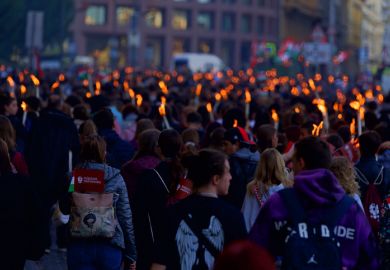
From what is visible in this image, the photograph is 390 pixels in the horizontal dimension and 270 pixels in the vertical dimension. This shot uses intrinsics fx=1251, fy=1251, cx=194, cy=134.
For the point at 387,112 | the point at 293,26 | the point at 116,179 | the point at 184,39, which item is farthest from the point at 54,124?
the point at 293,26

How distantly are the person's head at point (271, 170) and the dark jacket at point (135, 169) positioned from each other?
3.29 feet

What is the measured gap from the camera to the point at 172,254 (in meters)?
6.20

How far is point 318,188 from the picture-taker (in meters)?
5.67

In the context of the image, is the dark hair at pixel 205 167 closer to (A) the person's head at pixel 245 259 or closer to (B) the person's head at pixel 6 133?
(A) the person's head at pixel 245 259

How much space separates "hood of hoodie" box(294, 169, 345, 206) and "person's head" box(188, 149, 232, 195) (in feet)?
1.48

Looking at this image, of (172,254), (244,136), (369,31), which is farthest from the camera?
(369,31)

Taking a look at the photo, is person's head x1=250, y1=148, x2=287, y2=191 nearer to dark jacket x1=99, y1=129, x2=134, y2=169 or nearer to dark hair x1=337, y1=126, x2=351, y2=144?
dark jacket x1=99, y1=129, x2=134, y2=169

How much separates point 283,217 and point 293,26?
107849 mm

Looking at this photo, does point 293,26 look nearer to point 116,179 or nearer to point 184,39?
point 184,39

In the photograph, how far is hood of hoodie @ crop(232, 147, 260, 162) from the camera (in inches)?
372

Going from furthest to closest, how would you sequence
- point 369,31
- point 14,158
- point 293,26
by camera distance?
point 369,31
point 293,26
point 14,158

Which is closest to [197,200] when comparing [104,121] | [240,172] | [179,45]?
[240,172]

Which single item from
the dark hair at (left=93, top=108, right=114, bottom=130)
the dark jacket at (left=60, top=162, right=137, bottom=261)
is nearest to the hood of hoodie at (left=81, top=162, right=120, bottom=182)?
the dark jacket at (left=60, top=162, right=137, bottom=261)

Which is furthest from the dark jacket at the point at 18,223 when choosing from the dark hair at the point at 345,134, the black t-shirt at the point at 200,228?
the dark hair at the point at 345,134
